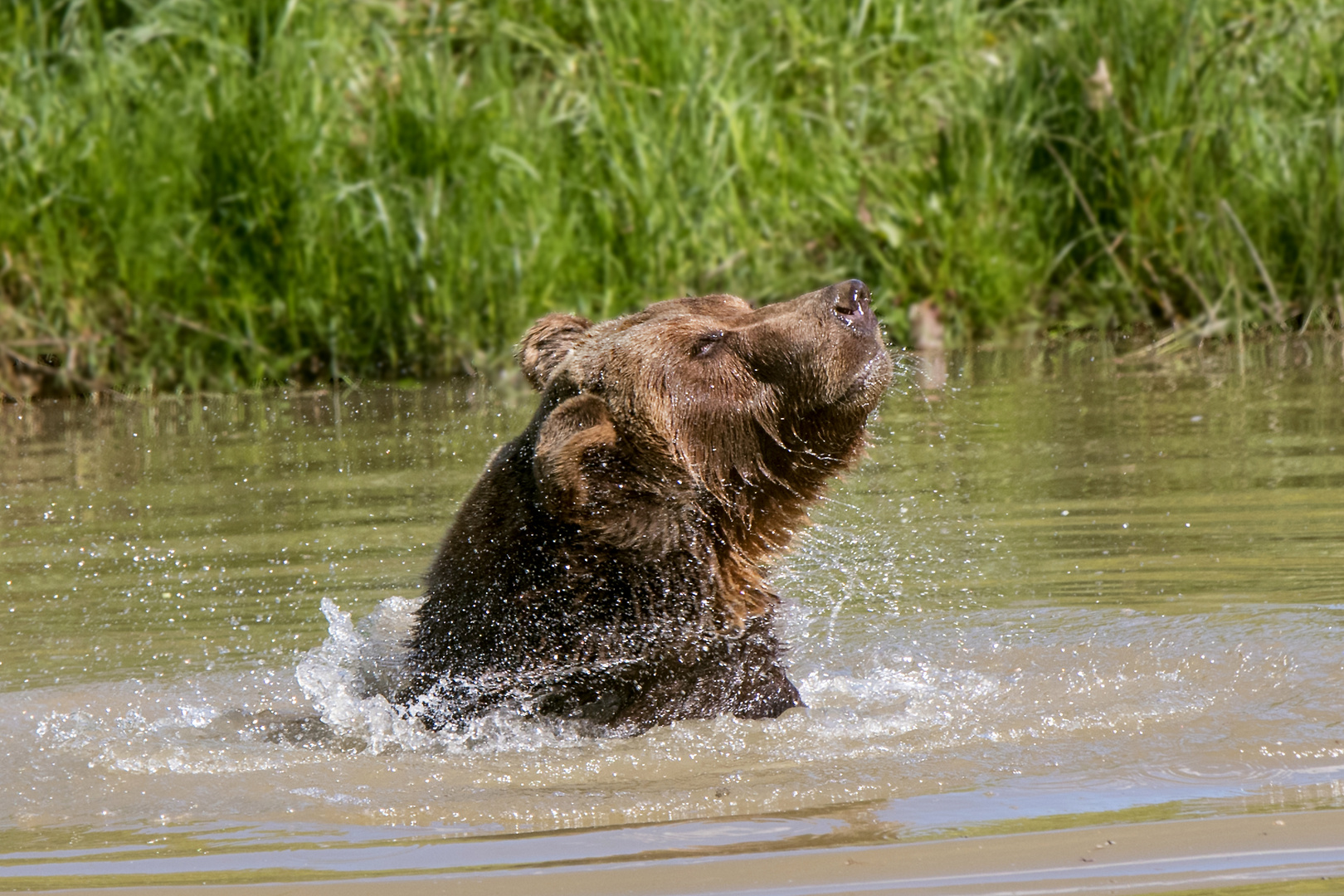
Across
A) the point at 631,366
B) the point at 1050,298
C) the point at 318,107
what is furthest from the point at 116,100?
the point at 631,366

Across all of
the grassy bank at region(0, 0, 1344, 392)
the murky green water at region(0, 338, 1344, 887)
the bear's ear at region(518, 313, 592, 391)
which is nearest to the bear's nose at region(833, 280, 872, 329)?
the bear's ear at region(518, 313, 592, 391)

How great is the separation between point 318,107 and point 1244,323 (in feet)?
20.2

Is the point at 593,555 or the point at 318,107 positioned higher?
the point at 318,107

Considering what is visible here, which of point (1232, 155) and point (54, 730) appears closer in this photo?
point (54, 730)

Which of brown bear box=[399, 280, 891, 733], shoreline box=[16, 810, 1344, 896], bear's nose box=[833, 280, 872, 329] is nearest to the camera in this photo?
shoreline box=[16, 810, 1344, 896]

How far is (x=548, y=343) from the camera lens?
5082mm

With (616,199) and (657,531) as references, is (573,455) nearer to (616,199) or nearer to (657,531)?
(657,531)

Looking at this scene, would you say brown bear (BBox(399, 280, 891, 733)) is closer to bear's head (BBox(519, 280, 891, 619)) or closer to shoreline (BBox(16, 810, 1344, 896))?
bear's head (BBox(519, 280, 891, 619))

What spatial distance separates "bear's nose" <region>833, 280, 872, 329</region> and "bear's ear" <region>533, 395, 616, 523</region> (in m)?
0.68

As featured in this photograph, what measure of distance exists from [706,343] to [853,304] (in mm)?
401

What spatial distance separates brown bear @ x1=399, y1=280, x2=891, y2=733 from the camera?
4477 mm

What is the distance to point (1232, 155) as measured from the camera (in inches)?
432

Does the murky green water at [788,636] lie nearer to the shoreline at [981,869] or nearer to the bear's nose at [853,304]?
the shoreline at [981,869]

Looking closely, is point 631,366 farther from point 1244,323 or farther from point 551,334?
point 1244,323
